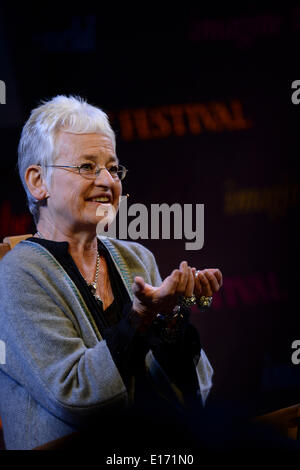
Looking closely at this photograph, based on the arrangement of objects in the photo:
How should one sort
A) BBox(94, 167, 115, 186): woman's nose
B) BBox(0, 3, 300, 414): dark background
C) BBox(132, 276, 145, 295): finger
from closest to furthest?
BBox(132, 276, 145, 295): finger, BBox(94, 167, 115, 186): woman's nose, BBox(0, 3, 300, 414): dark background

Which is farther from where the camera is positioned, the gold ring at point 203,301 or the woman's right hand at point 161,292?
the gold ring at point 203,301

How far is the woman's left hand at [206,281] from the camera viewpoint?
3.95 feet

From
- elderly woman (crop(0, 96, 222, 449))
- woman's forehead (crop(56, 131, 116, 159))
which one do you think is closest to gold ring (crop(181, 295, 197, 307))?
elderly woman (crop(0, 96, 222, 449))

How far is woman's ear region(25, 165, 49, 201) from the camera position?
1.33 metres

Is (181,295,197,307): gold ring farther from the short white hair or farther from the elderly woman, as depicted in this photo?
the short white hair

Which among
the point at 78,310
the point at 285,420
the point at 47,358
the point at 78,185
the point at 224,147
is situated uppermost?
the point at 224,147

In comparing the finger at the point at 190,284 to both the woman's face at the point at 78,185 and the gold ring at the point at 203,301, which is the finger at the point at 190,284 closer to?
the gold ring at the point at 203,301

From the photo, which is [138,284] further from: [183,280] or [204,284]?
[204,284]

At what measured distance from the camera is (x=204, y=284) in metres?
1.21

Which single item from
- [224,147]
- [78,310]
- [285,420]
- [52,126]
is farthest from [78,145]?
[224,147]

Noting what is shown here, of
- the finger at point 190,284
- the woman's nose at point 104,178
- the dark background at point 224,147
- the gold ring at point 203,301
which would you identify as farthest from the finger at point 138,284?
the dark background at point 224,147

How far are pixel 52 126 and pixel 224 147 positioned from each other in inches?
64.6

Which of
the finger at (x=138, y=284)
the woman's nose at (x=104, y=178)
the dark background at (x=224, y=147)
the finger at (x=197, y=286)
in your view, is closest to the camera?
the finger at (x=138, y=284)

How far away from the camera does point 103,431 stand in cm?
114
